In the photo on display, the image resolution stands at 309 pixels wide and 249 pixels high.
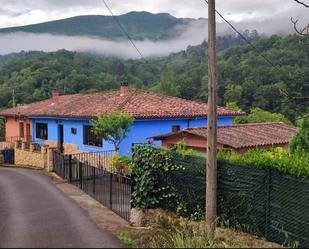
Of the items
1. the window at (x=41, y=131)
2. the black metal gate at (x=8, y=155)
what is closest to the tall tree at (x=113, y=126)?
the black metal gate at (x=8, y=155)

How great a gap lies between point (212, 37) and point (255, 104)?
124ft

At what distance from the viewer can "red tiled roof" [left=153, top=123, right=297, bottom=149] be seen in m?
19.1

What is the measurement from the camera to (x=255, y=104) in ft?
150

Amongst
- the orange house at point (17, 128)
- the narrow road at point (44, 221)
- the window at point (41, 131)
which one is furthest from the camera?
the orange house at point (17, 128)

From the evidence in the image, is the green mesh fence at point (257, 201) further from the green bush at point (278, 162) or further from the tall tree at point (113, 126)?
the tall tree at point (113, 126)

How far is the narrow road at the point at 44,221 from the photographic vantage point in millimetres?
8969

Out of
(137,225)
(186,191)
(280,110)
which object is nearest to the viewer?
(186,191)

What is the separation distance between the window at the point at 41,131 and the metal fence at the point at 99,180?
8.72 meters

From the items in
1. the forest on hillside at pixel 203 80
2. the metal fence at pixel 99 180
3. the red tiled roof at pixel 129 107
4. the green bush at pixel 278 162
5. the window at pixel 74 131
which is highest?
the forest on hillside at pixel 203 80

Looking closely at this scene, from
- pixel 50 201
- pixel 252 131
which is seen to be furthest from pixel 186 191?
pixel 252 131

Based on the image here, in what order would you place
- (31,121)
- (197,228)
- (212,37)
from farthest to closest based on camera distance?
(31,121), (197,228), (212,37)

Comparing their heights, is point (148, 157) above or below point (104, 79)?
below

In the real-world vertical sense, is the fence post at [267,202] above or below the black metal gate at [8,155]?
above

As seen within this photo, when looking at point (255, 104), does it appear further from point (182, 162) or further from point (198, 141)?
point (182, 162)
